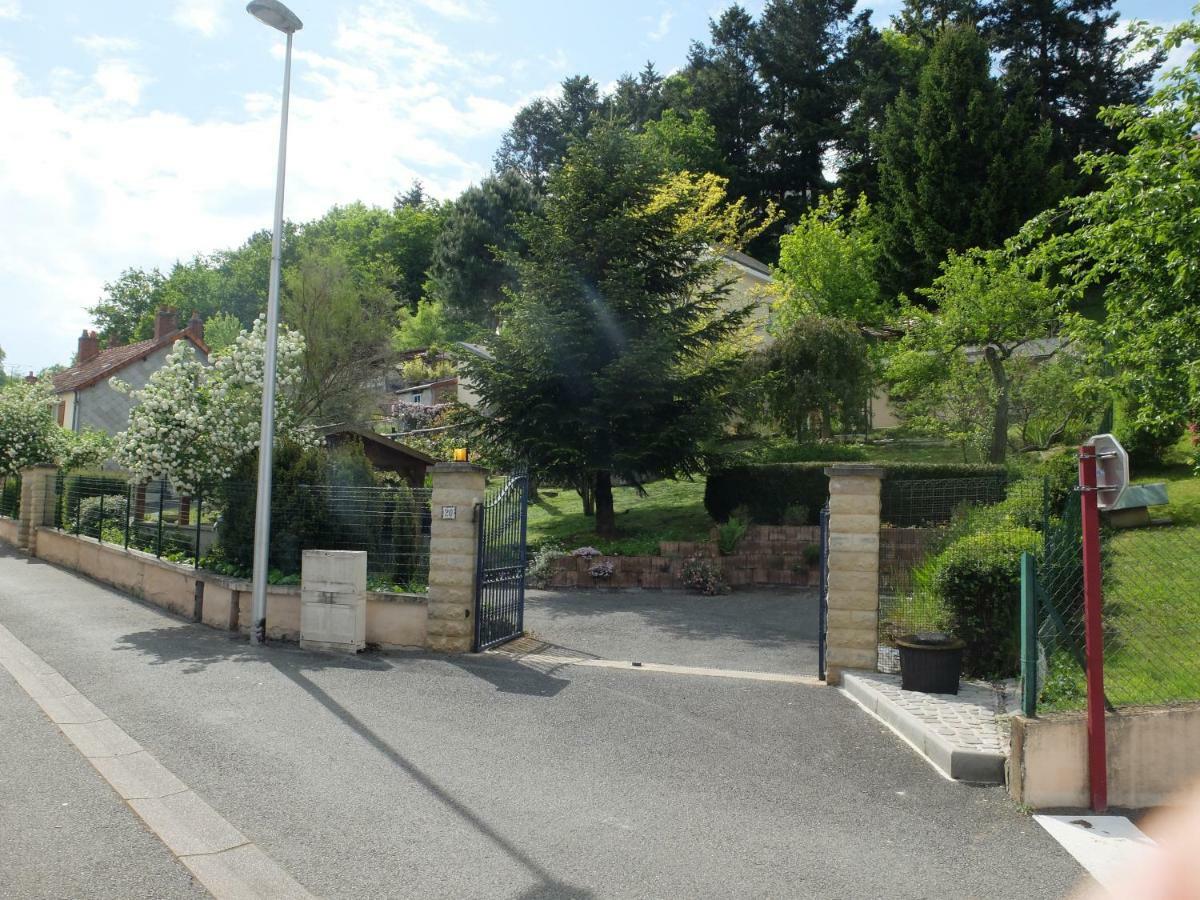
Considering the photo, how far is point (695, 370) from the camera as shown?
1872cm

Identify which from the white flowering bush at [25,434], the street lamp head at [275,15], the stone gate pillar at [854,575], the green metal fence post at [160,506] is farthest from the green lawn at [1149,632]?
the white flowering bush at [25,434]

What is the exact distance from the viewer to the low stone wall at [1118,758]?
576 centimetres

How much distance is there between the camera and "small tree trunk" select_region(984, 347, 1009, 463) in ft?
66.6

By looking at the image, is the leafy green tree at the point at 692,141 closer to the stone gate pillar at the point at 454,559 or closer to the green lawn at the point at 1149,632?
the stone gate pillar at the point at 454,559

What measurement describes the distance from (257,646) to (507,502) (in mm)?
3562

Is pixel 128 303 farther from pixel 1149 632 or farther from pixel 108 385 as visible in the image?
pixel 1149 632

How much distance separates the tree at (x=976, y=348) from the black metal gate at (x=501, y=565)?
13525 mm

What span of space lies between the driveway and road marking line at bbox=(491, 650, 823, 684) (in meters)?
0.39

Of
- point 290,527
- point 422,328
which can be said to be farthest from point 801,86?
point 290,527

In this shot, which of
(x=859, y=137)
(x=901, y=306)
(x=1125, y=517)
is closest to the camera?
(x=1125, y=517)

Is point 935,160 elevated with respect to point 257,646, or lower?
elevated

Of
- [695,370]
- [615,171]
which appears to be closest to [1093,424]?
[695,370]

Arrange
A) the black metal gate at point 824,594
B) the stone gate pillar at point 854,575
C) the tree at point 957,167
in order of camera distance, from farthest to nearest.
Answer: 1. the tree at point 957,167
2. the black metal gate at point 824,594
3. the stone gate pillar at point 854,575

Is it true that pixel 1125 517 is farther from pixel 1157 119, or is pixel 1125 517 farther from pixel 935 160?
pixel 935 160
